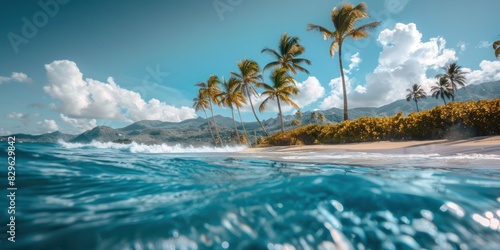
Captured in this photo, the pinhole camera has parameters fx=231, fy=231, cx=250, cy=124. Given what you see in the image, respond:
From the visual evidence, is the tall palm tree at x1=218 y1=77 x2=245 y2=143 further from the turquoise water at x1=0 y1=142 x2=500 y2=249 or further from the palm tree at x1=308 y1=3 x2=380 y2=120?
the turquoise water at x1=0 y1=142 x2=500 y2=249

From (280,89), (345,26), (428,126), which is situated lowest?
(428,126)

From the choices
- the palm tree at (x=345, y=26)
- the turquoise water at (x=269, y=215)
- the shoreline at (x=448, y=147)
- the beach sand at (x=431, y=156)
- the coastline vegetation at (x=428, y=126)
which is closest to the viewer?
the turquoise water at (x=269, y=215)

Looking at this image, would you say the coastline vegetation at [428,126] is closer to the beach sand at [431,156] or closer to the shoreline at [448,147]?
the shoreline at [448,147]

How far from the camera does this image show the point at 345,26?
18359mm

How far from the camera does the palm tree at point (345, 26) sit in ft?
59.3

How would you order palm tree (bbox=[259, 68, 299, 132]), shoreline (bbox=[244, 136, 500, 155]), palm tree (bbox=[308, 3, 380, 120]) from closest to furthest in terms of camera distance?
shoreline (bbox=[244, 136, 500, 155]), palm tree (bbox=[308, 3, 380, 120]), palm tree (bbox=[259, 68, 299, 132])

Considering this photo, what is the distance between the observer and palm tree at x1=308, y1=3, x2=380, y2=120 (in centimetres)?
1808

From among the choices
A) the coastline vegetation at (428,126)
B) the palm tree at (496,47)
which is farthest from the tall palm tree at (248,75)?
the palm tree at (496,47)

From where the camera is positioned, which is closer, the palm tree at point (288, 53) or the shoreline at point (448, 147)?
the shoreline at point (448, 147)

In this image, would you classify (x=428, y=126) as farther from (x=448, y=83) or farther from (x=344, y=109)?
(x=448, y=83)

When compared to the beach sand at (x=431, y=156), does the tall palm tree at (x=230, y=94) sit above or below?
above

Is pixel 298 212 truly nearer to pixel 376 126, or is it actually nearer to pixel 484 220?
pixel 484 220

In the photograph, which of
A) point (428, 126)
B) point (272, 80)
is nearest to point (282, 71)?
point (272, 80)

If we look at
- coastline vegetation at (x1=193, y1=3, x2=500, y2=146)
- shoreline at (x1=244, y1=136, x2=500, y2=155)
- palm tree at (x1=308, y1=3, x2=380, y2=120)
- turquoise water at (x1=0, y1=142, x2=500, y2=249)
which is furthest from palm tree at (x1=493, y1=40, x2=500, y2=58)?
turquoise water at (x1=0, y1=142, x2=500, y2=249)
